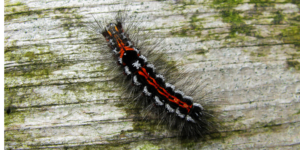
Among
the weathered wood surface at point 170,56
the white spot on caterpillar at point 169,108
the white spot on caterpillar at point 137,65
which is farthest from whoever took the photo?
the white spot on caterpillar at point 137,65

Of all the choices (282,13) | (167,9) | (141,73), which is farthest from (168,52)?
(282,13)

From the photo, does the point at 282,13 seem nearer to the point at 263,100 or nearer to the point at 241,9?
the point at 241,9

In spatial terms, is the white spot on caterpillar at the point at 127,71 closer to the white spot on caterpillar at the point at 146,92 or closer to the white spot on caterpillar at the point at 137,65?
the white spot on caterpillar at the point at 137,65

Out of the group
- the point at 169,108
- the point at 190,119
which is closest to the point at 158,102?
the point at 169,108

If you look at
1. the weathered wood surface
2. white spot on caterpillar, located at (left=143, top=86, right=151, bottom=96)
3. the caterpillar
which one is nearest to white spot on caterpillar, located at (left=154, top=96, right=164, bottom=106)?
the caterpillar

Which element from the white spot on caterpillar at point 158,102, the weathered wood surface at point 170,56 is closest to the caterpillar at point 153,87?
the white spot on caterpillar at point 158,102

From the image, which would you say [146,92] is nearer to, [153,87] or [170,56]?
[153,87]

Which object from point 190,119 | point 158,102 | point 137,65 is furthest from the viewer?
point 137,65
